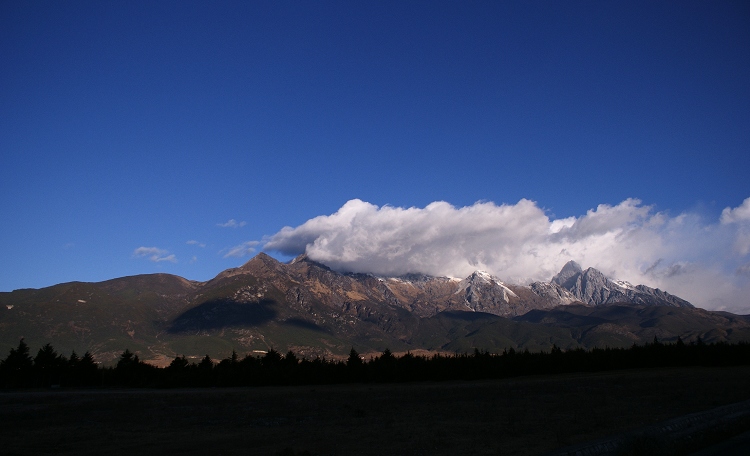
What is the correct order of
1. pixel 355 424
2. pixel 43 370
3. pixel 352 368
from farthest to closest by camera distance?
pixel 352 368, pixel 43 370, pixel 355 424

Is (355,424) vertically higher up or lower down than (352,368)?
higher up

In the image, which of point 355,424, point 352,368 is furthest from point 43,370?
point 355,424

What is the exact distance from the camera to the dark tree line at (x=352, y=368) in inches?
4596

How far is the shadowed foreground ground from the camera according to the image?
2772cm

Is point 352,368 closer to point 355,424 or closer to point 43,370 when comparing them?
point 43,370

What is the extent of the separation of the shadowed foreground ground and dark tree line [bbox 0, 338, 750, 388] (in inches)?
2412

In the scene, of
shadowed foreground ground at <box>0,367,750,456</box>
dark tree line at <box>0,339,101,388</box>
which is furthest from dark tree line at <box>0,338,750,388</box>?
shadowed foreground ground at <box>0,367,750,456</box>

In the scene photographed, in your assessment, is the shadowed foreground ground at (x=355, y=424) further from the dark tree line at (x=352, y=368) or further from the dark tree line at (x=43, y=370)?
the dark tree line at (x=43, y=370)

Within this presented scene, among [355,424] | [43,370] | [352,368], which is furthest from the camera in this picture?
[352,368]

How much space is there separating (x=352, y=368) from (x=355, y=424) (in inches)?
3415

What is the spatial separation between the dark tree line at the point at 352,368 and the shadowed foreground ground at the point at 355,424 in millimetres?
61272

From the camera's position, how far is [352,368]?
12262 centimetres

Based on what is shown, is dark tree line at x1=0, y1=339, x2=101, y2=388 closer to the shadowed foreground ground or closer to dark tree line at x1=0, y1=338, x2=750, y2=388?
dark tree line at x1=0, y1=338, x2=750, y2=388

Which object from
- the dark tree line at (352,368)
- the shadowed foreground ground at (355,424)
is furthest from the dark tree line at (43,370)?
the shadowed foreground ground at (355,424)
